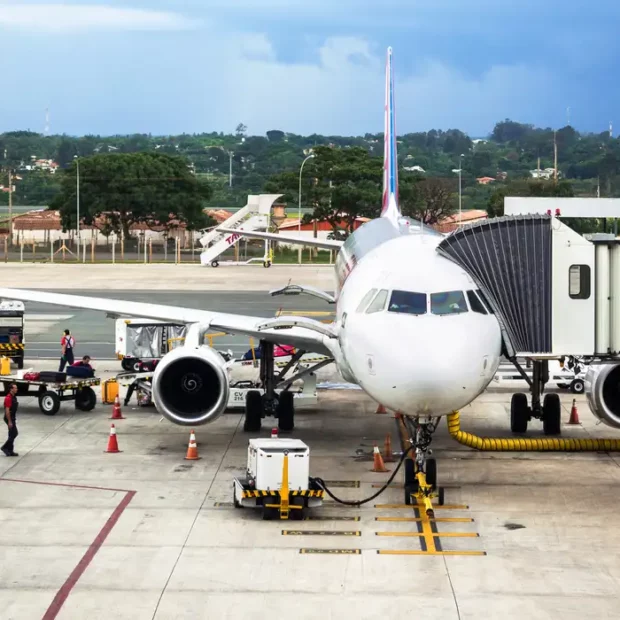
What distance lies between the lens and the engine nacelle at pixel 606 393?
2289 cm

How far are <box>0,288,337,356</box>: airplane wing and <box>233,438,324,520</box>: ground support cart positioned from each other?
177 inches

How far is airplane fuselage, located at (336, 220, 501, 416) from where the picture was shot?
61.3 ft

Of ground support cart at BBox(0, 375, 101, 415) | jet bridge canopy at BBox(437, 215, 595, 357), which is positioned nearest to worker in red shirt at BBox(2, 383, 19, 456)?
ground support cart at BBox(0, 375, 101, 415)

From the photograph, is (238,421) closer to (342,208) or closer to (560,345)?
(560,345)

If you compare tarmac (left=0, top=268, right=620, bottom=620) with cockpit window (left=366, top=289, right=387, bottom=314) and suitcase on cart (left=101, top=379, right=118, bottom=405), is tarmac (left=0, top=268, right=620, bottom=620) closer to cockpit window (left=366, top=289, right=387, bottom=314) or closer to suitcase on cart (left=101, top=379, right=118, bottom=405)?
cockpit window (left=366, top=289, right=387, bottom=314)

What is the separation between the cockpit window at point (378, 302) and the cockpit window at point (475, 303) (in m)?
1.37

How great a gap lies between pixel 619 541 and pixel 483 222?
6263 mm

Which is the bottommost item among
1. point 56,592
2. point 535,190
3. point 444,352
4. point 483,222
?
point 56,592

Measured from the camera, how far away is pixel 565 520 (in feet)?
63.2

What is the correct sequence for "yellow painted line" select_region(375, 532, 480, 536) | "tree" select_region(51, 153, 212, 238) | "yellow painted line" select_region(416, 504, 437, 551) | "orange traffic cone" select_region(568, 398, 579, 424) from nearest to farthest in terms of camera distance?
"yellow painted line" select_region(416, 504, 437, 551), "yellow painted line" select_region(375, 532, 480, 536), "orange traffic cone" select_region(568, 398, 579, 424), "tree" select_region(51, 153, 212, 238)

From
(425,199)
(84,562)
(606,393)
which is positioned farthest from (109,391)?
(425,199)

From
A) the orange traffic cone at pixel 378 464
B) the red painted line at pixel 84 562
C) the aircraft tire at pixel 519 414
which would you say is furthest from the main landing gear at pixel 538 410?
the red painted line at pixel 84 562

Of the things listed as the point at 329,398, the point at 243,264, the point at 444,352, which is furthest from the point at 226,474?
the point at 243,264

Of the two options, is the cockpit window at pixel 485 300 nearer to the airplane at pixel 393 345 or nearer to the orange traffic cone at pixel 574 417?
the airplane at pixel 393 345
